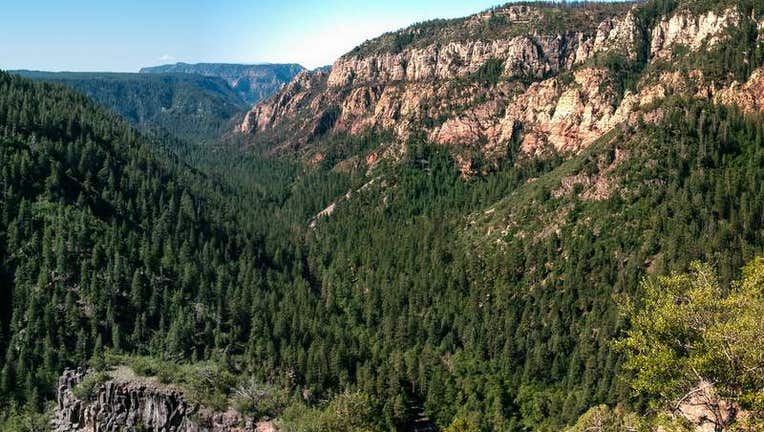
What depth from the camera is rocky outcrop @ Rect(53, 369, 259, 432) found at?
96562 millimetres

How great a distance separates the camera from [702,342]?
31562mm

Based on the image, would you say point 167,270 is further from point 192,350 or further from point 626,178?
point 626,178

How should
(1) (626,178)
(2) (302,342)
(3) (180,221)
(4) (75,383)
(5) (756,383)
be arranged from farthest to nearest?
1. (3) (180,221)
2. (1) (626,178)
3. (2) (302,342)
4. (4) (75,383)
5. (5) (756,383)

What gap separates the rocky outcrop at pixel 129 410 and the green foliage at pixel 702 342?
76.3m

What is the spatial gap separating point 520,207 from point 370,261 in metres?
48.3

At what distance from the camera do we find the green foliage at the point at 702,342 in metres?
29.5

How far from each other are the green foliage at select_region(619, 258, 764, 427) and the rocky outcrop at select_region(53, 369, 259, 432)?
3005 inches

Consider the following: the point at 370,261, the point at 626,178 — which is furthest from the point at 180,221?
the point at 626,178

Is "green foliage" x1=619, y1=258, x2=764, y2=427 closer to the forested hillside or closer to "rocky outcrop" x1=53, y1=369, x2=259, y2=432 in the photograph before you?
the forested hillside

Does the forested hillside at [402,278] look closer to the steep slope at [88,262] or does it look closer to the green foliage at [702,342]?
the steep slope at [88,262]

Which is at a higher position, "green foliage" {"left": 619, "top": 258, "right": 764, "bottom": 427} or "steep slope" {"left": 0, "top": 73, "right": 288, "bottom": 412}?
→ "green foliage" {"left": 619, "top": 258, "right": 764, "bottom": 427}

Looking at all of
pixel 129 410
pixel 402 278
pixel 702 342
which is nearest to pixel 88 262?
pixel 129 410

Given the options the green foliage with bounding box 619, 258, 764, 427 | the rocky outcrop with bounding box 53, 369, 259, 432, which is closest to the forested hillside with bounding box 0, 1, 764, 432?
the rocky outcrop with bounding box 53, 369, 259, 432

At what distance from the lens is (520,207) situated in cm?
17188
